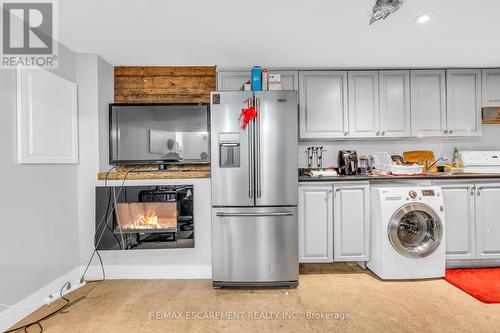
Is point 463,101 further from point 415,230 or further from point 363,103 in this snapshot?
point 415,230

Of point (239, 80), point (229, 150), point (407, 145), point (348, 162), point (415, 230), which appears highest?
point (239, 80)

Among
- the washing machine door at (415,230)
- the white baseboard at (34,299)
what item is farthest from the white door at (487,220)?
the white baseboard at (34,299)

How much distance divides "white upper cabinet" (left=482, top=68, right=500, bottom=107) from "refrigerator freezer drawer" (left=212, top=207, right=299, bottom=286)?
9.49ft

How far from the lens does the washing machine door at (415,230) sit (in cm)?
265

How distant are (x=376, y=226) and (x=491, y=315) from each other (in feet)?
3.44

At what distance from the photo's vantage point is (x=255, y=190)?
2549mm

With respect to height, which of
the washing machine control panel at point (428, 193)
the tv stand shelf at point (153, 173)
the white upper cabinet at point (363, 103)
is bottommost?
the washing machine control panel at point (428, 193)

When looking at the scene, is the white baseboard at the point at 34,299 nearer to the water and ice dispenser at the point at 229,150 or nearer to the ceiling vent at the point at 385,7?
the water and ice dispenser at the point at 229,150

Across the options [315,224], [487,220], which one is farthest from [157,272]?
[487,220]

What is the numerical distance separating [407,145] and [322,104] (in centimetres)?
131

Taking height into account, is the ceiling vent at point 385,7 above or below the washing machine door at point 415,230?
above

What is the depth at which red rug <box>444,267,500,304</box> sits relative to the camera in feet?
7.72

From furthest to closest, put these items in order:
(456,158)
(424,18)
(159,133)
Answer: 1. (456,158)
2. (159,133)
3. (424,18)

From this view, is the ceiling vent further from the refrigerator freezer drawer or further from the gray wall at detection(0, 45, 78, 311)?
the gray wall at detection(0, 45, 78, 311)
